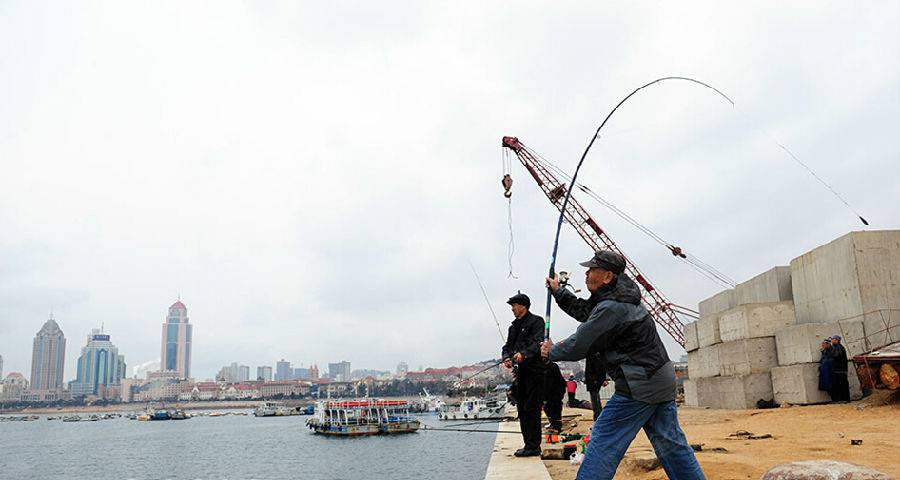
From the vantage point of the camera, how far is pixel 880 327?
40.2 feet

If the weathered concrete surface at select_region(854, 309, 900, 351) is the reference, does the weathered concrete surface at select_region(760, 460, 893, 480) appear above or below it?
below

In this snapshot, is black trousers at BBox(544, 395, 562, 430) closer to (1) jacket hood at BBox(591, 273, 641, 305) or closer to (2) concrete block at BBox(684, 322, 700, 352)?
(1) jacket hood at BBox(591, 273, 641, 305)

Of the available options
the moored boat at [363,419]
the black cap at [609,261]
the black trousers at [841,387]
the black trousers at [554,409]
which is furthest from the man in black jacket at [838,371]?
the moored boat at [363,419]

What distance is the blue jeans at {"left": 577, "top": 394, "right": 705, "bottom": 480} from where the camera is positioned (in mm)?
3258

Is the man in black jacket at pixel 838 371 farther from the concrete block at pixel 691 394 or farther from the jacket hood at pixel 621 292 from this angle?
the jacket hood at pixel 621 292

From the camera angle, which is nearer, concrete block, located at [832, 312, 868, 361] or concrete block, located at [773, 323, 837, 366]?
concrete block, located at [832, 312, 868, 361]

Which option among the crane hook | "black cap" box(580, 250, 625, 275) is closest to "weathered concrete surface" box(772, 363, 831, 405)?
"black cap" box(580, 250, 625, 275)

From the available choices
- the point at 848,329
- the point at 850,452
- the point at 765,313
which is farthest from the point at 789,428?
the point at 765,313

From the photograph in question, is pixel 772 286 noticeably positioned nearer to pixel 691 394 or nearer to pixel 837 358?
pixel 691 394

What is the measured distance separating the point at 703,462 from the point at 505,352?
6.92 ft

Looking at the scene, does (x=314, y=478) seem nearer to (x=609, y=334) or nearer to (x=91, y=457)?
(x=609, y=334)

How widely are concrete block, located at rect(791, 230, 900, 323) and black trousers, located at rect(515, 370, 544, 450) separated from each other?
9.51 meters

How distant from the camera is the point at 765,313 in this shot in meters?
14.9

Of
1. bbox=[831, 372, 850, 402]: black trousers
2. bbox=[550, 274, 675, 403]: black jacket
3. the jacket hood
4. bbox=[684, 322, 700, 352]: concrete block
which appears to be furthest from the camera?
bbox=[684, 322, 700, 352]: concrete block
